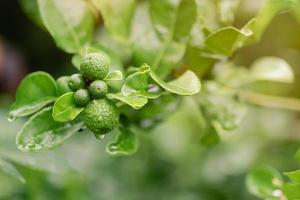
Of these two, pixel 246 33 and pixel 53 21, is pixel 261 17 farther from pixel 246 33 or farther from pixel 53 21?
pixel 53 21

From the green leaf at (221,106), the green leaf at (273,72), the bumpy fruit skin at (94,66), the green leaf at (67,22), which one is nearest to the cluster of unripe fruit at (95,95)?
the bumpy fruit skin at (94,66)

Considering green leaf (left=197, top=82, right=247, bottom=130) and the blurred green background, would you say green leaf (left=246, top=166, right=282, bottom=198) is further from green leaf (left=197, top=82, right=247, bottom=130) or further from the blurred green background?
the blurred green background

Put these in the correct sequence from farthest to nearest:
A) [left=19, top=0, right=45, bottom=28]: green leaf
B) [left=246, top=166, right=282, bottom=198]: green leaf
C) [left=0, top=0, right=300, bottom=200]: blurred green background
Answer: [left=0, top=0, right=300, bottom=200]: blurred green background < [left=19, top=0, right=45, bottom=28]: green leaf < [left=246, top=166, right=282, bottom=198]: green leaf

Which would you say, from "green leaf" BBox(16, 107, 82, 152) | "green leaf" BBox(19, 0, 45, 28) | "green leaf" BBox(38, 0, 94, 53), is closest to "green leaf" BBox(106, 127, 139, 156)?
"green leaf" BBox(16, 107, 82, 152)

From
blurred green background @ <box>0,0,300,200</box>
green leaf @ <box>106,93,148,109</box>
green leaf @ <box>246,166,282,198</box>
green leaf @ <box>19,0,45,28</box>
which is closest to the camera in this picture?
green leaf @ <box>106,93,148,109</box>

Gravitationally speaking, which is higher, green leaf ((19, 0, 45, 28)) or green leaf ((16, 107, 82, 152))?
green leaf ((19, 0, 45, 28))

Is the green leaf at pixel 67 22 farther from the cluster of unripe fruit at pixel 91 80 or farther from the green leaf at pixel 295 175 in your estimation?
the green leaf at pixel 295 175

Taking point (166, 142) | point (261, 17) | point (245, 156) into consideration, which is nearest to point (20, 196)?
point (166, 142)
